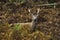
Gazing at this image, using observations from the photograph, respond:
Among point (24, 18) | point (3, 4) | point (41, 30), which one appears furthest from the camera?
point (3, 4)

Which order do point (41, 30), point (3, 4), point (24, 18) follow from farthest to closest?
point (3, 4)
point (24, 18)
point (41, 30)

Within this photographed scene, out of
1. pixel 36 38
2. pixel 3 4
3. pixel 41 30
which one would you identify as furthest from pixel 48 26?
pixel 3 4

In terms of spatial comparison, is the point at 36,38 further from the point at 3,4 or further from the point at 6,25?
the point at 3,4

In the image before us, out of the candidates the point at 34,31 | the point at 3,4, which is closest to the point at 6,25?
the point at 34,31

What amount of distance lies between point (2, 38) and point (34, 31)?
2.32 feet

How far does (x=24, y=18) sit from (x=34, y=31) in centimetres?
71

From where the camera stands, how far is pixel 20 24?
15.8ft

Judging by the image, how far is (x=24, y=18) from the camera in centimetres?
527

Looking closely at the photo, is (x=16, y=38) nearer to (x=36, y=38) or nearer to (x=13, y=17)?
(x=36, y=38)

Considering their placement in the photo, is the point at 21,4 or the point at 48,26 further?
the point at 21,4

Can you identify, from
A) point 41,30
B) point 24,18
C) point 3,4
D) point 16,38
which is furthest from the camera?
point 3,4

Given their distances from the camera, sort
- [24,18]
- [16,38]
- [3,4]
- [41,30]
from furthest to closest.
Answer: [3,4], [24,18], [41,30], [16,38]

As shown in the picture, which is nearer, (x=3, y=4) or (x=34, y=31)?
(x=34, y=31)

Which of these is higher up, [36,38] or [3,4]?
[3,4]
